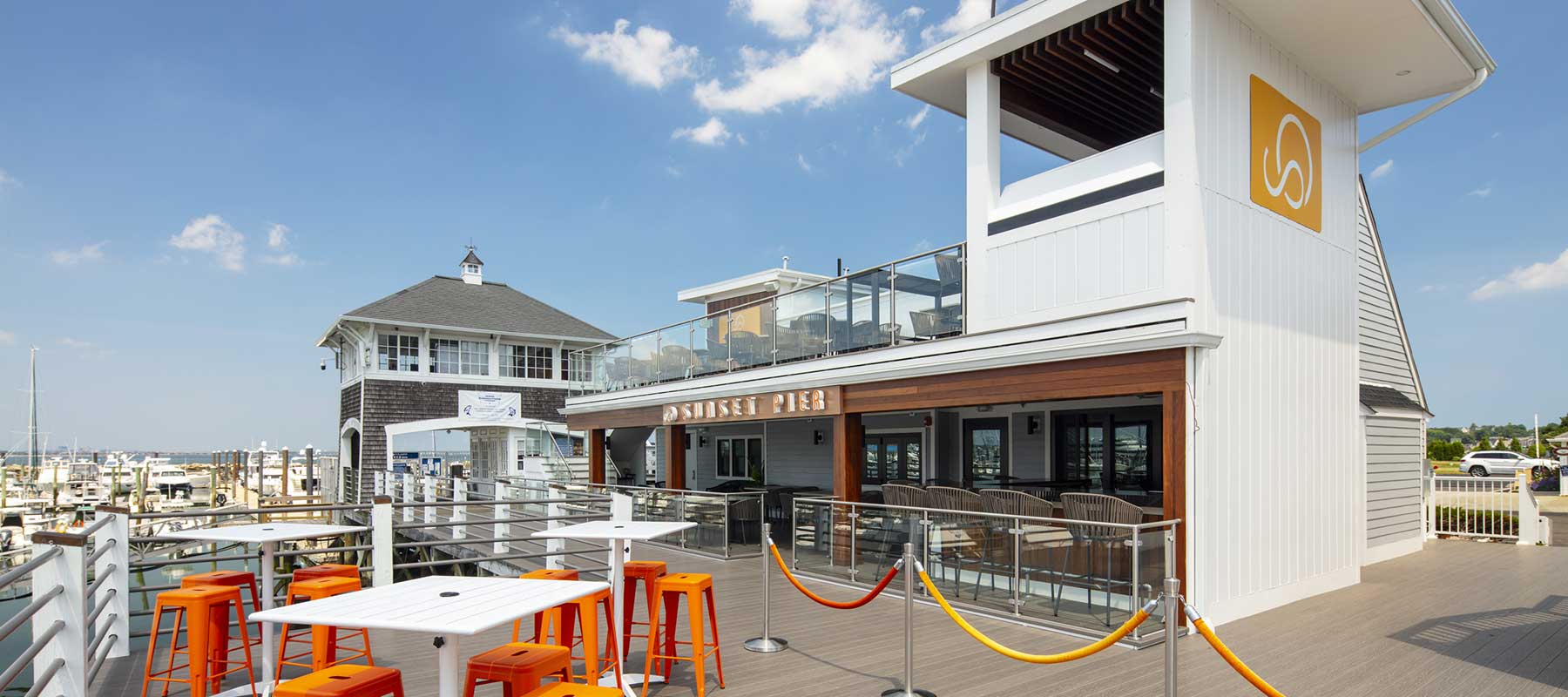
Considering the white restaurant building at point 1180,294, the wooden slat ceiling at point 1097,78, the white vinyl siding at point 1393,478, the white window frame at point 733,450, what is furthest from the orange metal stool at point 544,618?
the white window frame at point 733,450

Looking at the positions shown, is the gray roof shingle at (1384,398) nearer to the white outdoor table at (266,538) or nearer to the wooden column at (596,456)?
the white outdoor table at (266,538)

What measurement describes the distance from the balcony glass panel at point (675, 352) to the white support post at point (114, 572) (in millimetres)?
10000

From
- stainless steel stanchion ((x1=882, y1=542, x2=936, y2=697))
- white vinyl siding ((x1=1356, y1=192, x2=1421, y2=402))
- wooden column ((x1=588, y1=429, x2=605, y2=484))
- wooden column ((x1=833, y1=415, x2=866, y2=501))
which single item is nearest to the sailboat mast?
wooden column ((x1=588, y1=429, x2=605, y2=484))

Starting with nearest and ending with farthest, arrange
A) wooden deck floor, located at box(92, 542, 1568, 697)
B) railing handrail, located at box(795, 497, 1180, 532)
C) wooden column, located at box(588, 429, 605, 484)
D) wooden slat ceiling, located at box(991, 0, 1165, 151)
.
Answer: wooden deck floor, located at box(92, 542, 1568, 697), railing handrail, located at box(795, 497, 1180, 532), wooden slat ceiling, located at box(991, 0, 1165, 151), wooden column, located at box(588, 429, 605, 484)

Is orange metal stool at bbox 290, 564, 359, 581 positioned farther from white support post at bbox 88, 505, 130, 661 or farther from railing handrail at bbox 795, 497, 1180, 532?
railing handrail at bbox 795, 497, 1180, 532

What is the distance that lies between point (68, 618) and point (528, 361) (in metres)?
24.8

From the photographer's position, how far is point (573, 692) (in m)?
3.44

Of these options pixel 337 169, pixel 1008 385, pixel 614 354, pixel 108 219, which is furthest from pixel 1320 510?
pixel 108 219

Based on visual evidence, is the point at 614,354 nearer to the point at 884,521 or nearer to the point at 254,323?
the point at 884,521

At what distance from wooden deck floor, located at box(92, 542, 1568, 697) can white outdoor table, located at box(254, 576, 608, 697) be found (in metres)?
1.97

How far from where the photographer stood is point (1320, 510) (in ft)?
31.3

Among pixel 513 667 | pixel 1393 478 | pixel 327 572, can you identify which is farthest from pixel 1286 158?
pixel 327 572

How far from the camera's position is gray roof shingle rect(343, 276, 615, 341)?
26094 mm

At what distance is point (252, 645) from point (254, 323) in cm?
5036
